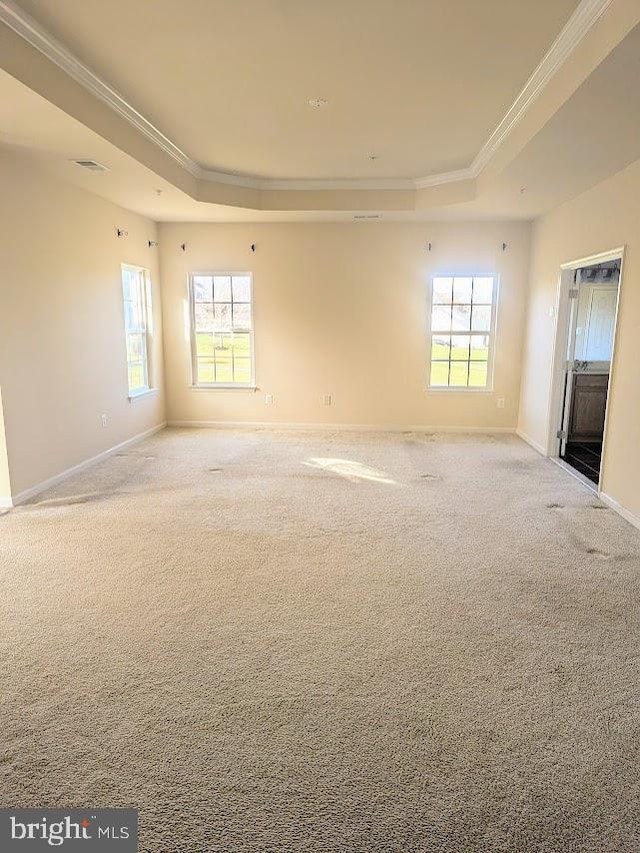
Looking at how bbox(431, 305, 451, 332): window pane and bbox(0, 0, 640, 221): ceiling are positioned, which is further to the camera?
bbox(431, 305, 451, 332): window pane

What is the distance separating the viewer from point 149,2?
2670 millimetres

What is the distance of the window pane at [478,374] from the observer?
23.7 ft

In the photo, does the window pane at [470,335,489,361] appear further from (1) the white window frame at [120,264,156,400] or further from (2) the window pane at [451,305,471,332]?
(1) the white window frame at [120,264,156,400]

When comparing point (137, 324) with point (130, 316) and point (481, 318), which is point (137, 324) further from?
point (481, 318)

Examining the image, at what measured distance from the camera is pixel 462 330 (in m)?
7.14

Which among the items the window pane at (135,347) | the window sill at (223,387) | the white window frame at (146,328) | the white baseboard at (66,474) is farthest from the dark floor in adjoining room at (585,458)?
the window pane at (135,347)

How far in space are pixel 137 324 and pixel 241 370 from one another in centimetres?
147

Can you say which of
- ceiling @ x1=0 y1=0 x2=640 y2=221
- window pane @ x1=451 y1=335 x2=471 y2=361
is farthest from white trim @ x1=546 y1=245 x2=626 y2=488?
window pane @ x1=451 y1=335 x2=471 y2=361

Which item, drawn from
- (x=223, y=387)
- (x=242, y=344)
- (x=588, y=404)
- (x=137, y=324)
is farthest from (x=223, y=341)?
(x=588, y=404)

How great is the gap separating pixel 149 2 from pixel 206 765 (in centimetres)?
336

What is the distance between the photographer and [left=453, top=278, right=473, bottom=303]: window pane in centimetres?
705

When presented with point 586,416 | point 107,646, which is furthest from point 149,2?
point 586,416

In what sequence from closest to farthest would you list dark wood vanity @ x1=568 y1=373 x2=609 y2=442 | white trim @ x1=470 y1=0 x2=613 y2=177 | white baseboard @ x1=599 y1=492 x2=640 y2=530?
white trim @ x1=470 y1=0 x2=613 y2=177 → white baseboard @ x1=599 y1=492 x2=640 y2=530 → dark wood vanity @ x1=568 y1=373 x2=609 y2=442

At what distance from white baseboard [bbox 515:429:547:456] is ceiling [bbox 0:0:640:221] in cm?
264
